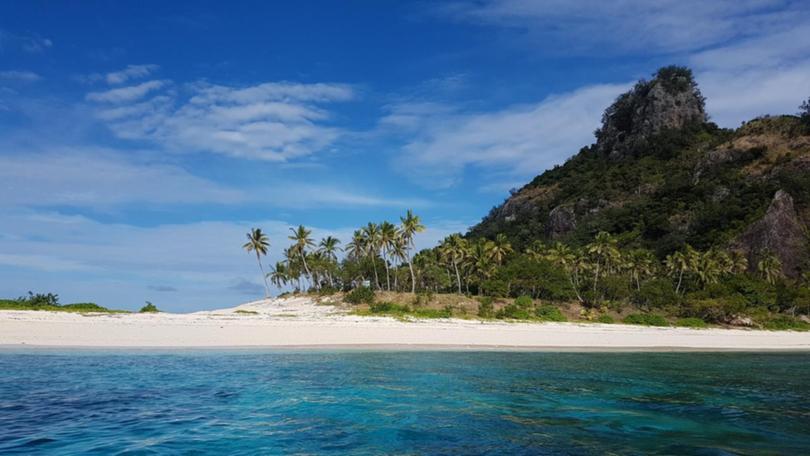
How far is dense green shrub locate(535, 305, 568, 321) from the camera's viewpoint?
189 feet

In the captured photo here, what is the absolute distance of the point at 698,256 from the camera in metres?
79.6

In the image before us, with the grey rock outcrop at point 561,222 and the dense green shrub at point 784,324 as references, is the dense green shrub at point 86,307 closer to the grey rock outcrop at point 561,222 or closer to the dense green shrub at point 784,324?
the dense green shrub at point 784,324

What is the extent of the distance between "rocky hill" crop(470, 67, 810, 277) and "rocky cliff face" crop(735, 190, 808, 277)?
0.18 meters

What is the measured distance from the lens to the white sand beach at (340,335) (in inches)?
1233

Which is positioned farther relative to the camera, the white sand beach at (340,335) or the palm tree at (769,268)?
the palm tree at (769,268)

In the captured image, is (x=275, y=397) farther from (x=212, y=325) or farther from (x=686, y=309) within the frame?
(x=686, y=309)

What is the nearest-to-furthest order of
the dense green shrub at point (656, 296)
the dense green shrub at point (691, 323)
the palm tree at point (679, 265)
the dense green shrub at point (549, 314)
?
the dense green shrub at point (549, 314), the dense green shrub at point (691, 323), the dense green shrub at point (656, 296), the palm tree at point (679, 265)

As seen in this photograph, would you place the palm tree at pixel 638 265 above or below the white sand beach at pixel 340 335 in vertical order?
above

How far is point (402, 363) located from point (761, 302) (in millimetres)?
61858

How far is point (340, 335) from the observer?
36.9 metres

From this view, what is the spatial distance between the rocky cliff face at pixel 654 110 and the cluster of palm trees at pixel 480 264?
80229 millimetres

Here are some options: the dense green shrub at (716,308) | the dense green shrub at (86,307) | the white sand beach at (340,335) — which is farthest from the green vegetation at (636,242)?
the dense green shrub at (86,307)

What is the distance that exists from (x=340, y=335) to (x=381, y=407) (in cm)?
2285

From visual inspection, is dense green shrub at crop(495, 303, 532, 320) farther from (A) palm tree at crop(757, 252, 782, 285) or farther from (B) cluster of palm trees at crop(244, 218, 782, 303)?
(A) palm tree at crop(757, 252, 782, 285)
